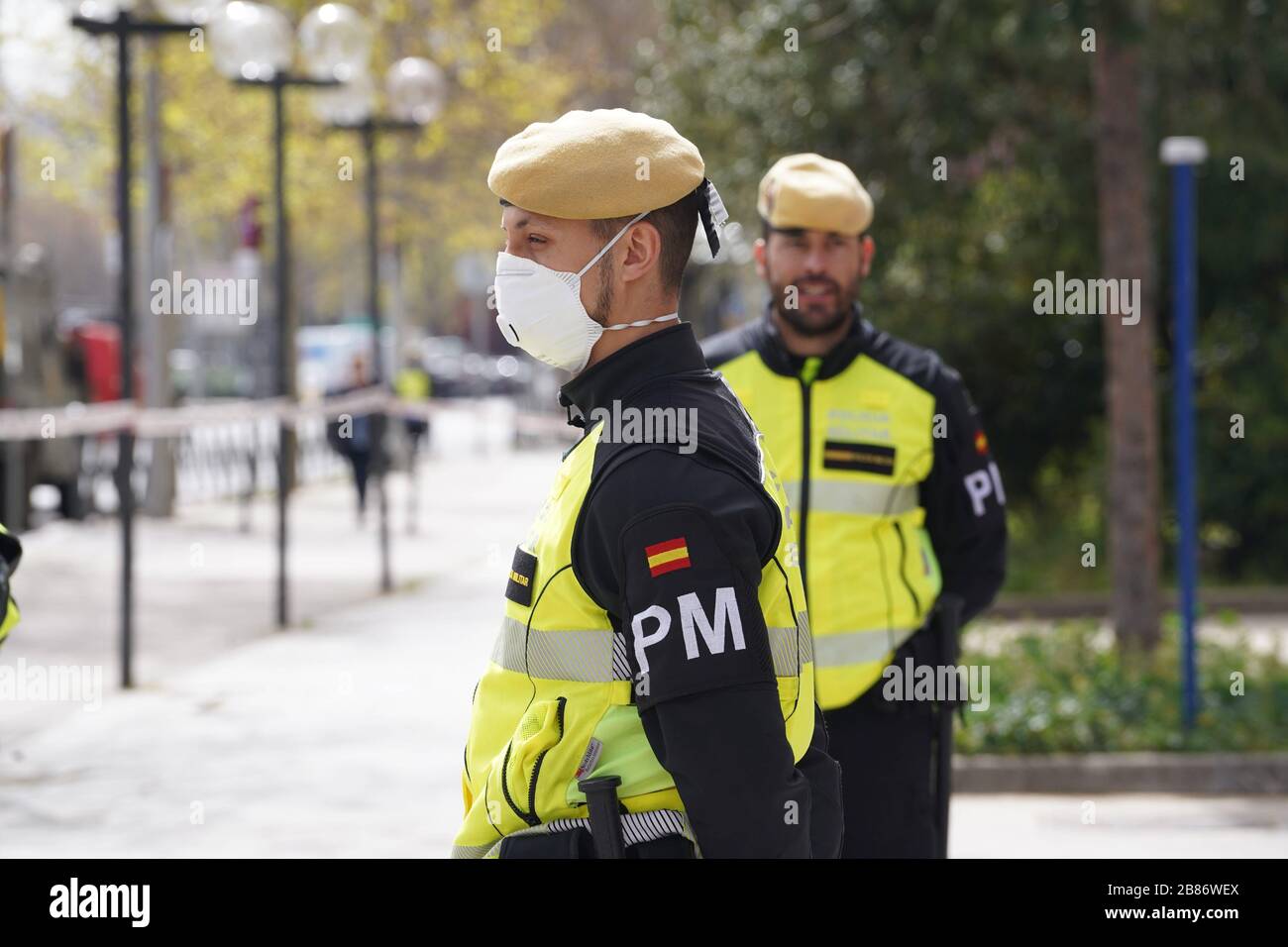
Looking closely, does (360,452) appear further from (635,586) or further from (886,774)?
(635,586)

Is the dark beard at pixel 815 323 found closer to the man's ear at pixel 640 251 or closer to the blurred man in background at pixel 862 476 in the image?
the blurred man in background at pixel 862 476

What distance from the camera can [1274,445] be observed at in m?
14.6

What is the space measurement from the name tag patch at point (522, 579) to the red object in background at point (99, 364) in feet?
59.0

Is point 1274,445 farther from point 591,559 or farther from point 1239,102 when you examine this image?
point 591,559

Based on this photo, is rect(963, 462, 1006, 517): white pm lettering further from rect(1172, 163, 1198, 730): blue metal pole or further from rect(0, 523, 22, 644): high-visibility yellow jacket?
rect(1172, 163, 1198, 730): blue metal pole

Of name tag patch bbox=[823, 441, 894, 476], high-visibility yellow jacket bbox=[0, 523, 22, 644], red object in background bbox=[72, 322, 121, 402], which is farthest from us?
red object in background bbox=[72, 322, 121, 402]

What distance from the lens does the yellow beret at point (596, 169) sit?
2.50 m

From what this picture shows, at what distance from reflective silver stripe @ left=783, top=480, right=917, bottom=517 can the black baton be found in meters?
2.15

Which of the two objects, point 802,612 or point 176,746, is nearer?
point 802,612

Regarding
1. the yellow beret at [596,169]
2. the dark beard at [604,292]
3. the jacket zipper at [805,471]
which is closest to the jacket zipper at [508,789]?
the dark beard at [604,292]

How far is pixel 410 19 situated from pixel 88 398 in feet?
29.8

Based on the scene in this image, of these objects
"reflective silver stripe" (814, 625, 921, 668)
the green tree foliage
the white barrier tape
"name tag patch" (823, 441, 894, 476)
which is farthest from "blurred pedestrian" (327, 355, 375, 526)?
"reflective silver stripe" (814, 625, 921, 668)

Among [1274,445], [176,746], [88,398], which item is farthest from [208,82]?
[176,746]

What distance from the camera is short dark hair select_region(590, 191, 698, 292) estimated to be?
8.39ft
